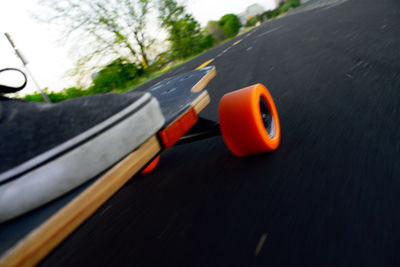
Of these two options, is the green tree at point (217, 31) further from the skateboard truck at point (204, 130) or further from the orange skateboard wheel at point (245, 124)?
the orange skateboard wheel at point (245, 124)

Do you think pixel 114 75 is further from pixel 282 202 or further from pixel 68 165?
pixel 68 165

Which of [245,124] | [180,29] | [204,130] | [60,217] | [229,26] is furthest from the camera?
[229,26]

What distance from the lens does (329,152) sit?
5.27 feet

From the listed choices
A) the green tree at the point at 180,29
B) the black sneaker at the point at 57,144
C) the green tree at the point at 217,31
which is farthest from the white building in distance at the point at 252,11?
the black sneaker at the point at 57,144

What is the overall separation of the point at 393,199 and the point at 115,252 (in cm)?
125

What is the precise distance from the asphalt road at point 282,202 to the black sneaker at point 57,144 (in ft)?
0.60

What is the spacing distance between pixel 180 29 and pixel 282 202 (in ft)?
79.1

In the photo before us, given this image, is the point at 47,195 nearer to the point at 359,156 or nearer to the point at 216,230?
the point at 216,230

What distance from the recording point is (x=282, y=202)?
1296 mm

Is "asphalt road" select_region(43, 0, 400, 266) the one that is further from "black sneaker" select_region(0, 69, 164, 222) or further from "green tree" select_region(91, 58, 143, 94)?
"green tree" select_region(91, 58, 143, 94)

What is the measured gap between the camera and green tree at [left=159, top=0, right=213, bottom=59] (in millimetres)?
20266

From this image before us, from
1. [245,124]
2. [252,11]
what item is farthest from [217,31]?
[252,11]

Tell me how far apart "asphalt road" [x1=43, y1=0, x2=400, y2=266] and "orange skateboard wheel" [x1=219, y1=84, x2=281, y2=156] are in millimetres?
87

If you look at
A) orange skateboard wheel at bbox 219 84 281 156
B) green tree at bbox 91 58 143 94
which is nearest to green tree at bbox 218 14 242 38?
green tree at bbox 91 58 143 94
